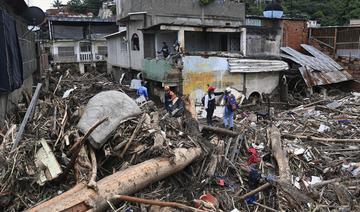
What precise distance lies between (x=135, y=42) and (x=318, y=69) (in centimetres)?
1224

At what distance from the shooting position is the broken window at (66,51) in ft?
111

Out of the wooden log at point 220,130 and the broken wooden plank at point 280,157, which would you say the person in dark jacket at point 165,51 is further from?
the broken wooden plank at point 280,157

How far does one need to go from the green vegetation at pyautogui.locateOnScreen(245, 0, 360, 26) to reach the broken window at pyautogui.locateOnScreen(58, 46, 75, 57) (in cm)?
2008

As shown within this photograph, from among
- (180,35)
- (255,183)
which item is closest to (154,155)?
(255,183)

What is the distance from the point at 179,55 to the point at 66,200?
42.4 feet

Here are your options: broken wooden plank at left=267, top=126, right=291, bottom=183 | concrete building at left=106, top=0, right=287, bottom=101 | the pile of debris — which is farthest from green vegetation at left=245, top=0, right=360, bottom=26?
the pile of debris

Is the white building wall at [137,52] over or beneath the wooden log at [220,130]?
over

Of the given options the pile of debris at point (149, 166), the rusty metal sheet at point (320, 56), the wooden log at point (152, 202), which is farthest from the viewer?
the rusty metal sheet at point (320, 56)

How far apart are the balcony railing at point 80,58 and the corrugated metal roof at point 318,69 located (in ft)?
66.2

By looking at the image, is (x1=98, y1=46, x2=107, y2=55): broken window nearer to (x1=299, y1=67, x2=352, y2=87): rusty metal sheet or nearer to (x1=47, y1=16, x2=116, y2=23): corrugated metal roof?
(x1=47, y1=16, x2=116, y2=23): corrugated metal roof

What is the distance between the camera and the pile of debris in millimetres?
5902

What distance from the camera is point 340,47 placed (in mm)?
23594

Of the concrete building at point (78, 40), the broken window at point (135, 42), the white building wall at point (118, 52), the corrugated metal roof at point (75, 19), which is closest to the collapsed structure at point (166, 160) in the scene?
the broken window at point (135, 42)

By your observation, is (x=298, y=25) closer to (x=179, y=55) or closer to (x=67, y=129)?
(x=179, y=55)
